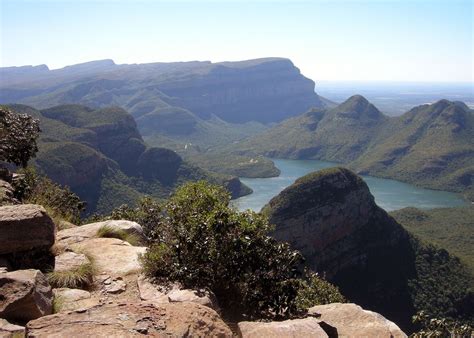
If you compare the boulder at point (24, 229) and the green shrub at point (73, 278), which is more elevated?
the boulder at point (24, 229)

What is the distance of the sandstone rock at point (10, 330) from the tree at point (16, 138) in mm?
12866

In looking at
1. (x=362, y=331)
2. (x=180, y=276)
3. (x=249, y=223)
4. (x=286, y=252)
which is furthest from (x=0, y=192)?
(x=362, y=331)

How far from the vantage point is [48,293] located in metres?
8.78

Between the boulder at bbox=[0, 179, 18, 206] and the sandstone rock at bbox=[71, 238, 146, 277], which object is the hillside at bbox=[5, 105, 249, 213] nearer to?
the boulder at bbox=[0, 179, 18, 206]

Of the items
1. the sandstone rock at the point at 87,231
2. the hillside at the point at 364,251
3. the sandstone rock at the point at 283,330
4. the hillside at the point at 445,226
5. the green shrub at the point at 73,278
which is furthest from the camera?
the hillside at the point at 445,226

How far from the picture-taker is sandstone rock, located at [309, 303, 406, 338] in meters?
10.3

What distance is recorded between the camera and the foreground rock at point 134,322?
6.91 m

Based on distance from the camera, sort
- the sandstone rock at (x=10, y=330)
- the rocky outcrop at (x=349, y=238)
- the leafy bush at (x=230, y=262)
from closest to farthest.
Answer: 1. the sandstone rock at (x=10, y=330)
2. the leafy bush at (x=230, y=262)
3. the rocky outcrop at (x=349, y=238)

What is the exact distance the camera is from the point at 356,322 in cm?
1093

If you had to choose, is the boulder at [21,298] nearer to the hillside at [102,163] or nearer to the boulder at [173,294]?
the boulder at [173,294]

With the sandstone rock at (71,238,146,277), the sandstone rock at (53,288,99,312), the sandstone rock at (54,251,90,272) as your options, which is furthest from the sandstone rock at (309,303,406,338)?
the sandstone rock at (54,251,90,272)

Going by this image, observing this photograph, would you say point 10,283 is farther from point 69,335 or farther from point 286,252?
point 286,252

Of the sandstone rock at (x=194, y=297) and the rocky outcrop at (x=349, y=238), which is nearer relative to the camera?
the sandstone rock at (x=194, y=297)

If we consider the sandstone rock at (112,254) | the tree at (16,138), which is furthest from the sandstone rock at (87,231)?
the tree at (16,138)
